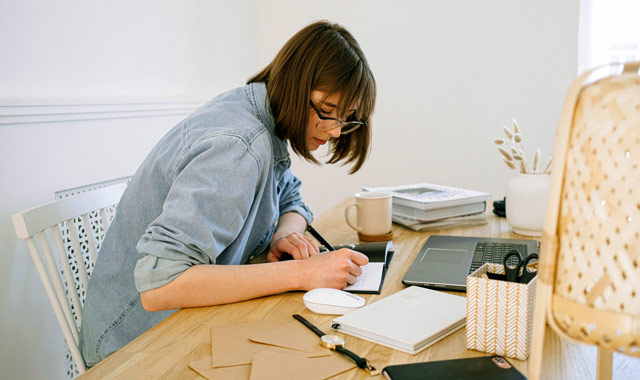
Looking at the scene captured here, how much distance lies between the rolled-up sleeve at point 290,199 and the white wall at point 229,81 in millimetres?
682

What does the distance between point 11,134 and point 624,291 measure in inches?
59.4

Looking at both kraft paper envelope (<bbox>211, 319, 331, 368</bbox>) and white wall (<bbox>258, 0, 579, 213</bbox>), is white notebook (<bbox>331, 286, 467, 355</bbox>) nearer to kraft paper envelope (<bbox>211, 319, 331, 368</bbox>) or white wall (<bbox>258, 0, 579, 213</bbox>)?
kraft paper envelope (<bbox>211, 319, 331, 368</bbox>)

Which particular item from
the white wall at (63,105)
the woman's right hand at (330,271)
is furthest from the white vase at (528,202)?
the white wall at (63,105)

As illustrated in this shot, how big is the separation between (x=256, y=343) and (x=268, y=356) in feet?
0.19

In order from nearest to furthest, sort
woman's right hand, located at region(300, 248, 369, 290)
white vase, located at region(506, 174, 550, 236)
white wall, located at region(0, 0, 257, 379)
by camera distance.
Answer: woman's right hand, located at region(300, 248, 369, 290)
white vase, located at region(506, 174, 550, 236)
white wall, located at region(0, 0, 257, 379)

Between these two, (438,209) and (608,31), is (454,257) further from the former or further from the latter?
(608,31)

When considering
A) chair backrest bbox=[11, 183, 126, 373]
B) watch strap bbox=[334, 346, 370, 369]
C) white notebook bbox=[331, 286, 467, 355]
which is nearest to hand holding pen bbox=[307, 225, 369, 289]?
white notebook bbox=[331, 286, 467, 355]

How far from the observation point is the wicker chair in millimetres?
→ 418

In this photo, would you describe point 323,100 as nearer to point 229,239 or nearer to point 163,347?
point 229,239

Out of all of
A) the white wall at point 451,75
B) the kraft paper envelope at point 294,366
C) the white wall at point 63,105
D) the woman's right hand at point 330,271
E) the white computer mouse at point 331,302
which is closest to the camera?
the kraft paper envelope at point 294,366

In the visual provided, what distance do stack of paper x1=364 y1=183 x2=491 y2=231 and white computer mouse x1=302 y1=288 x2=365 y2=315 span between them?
61cm

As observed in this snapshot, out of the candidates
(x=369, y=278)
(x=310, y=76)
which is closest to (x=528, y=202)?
(x=369, y=278)

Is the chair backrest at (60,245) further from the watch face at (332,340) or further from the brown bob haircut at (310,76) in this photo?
the watch face at (332,340)

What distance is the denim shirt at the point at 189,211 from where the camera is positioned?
3.07 ft
